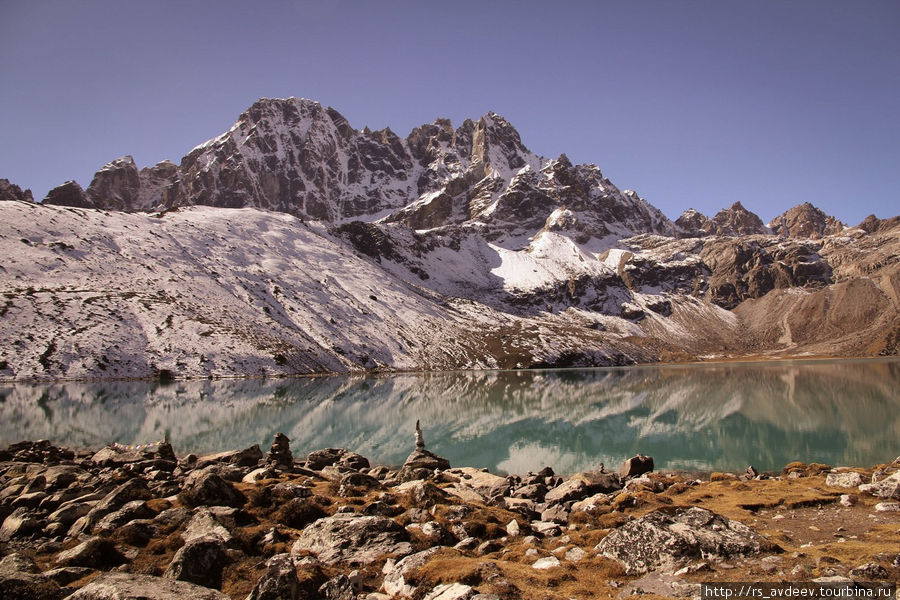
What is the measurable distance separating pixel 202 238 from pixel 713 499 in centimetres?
20386

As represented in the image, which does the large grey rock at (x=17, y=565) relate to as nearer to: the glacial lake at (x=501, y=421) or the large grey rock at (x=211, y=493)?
the large grey rock at (x=211, y=493)

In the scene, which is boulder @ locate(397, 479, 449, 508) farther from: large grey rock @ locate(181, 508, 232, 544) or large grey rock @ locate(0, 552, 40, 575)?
large grey rock @ locate(0, 552, 40, 575)

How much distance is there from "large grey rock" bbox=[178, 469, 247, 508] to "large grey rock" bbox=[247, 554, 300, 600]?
858 centimetres

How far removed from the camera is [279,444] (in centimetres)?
3291

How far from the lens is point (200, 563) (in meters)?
13.3

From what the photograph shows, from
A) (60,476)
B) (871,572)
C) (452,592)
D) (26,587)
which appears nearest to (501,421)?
(60,476)

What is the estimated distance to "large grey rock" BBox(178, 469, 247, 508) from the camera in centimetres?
1898

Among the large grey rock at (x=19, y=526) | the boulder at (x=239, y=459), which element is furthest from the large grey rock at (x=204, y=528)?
the boulder at (x=239, y=459)

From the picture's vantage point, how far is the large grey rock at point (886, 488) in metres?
20.7

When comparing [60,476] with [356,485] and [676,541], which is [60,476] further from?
[676,541]

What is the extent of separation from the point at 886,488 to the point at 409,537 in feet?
67.0

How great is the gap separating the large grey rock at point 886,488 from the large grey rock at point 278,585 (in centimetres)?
2330

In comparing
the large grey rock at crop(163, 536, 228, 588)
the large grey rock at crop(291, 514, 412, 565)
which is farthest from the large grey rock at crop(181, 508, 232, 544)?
the large grey rock at crop(291, 514, 412, 565)

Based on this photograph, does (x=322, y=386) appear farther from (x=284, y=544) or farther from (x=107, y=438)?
(x=284, y=544)
